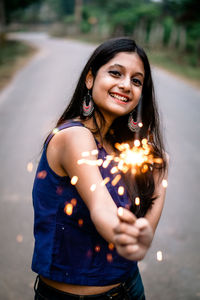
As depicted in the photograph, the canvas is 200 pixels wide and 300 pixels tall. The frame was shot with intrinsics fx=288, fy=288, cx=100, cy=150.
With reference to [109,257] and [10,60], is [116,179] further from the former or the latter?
[10,60]

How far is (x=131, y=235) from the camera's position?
0.84 metres

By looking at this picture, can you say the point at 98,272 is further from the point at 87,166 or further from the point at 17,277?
the point at 17,277

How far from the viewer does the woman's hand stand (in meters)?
0.84

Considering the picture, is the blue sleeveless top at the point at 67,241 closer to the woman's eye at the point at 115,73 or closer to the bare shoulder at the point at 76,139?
the bare shoulder at the point at 76,139

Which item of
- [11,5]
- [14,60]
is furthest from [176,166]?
[11,5]

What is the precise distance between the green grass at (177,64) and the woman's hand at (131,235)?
40.6 ft

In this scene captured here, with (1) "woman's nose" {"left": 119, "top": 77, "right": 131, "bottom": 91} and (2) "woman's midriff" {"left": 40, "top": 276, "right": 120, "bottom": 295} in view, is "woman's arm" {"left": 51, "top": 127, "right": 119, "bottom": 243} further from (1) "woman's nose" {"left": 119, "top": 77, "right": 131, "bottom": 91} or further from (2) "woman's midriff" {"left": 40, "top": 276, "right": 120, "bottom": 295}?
(2) "woman's midriff" {"left": 40, "top": 276, "right": 120, "bottom": 295}

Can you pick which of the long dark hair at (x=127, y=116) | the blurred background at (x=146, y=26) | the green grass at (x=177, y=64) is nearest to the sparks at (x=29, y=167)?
the blurred background at (x=146, y=26)

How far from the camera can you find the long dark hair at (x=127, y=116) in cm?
146

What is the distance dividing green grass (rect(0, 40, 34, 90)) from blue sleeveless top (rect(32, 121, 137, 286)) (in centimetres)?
991

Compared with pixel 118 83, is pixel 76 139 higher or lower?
lower

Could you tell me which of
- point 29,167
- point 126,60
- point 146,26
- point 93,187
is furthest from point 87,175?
point 146,26

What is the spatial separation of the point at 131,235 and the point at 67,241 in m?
0.54

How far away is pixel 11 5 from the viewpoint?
28.9 m
